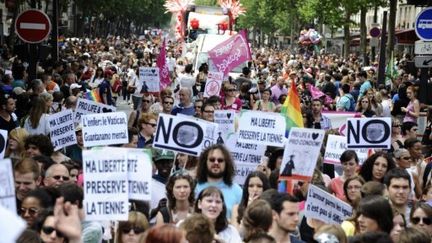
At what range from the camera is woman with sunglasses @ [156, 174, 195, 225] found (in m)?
9.05

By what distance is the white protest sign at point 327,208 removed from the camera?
9.49m

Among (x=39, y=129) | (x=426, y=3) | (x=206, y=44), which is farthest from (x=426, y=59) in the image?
(x=206, y=44)

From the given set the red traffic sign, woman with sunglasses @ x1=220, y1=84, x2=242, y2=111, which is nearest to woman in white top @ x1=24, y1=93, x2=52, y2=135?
woman with sunglasses @ x1=220, y1=84, x2=242, y2=111

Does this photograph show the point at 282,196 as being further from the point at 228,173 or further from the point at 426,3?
the point at 426,3

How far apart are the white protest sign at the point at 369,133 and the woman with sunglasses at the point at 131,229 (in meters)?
5.17

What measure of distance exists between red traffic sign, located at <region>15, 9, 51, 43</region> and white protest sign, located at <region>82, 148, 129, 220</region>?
11472 mm

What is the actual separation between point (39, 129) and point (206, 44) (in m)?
19.2

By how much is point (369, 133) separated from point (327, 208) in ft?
12.2

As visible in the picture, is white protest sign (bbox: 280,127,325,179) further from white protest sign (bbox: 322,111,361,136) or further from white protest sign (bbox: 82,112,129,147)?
white protest sign (bbox: 322,111,361,136)

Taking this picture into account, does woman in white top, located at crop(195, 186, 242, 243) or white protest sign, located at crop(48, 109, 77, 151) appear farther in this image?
white protest sign, located at crop(48, 109, 77, 151)

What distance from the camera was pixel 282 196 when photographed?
826 cm

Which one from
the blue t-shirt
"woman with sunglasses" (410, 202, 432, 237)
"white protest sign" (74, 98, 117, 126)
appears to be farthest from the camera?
"white protest sign" (74, 98, 117, 126)

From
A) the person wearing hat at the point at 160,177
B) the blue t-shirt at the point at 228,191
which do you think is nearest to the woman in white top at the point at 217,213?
the person wearing hat at the point at 160,177

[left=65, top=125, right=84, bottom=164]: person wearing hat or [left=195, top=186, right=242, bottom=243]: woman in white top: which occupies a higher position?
[left=195, top=186, right=242, bottom=243]: woman in white top
